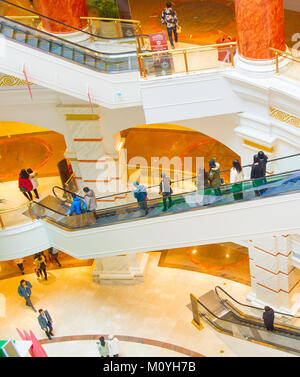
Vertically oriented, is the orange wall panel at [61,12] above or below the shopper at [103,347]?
above

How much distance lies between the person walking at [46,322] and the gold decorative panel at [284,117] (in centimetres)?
682

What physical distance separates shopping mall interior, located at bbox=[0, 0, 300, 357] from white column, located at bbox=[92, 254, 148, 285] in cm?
4

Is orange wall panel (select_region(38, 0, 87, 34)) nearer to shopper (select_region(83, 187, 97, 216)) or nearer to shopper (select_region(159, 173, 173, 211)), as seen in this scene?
shopper (select_region(83, 187, 97, 216))

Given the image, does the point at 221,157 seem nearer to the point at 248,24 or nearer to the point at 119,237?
the point at 119,237

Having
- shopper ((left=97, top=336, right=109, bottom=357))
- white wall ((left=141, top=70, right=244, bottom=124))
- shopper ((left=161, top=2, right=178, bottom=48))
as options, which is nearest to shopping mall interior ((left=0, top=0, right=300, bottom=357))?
white wall ((left=141, top=70, right=244, bottom=124))

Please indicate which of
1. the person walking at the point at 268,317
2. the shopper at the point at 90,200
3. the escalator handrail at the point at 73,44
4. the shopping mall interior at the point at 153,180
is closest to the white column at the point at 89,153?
the shopping mall interior at the point at 153,180

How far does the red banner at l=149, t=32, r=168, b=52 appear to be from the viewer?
1174 cm

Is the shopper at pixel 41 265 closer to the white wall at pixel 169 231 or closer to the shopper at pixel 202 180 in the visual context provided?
the white wall at pixel 169 231

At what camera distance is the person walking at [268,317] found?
494 inches

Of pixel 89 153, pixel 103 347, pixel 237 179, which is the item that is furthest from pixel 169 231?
pixel 103 347

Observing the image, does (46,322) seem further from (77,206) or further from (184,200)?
(184,200)

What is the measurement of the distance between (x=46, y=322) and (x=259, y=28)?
8018mm

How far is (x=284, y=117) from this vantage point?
11391 mm

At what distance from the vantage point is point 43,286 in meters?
16.4
